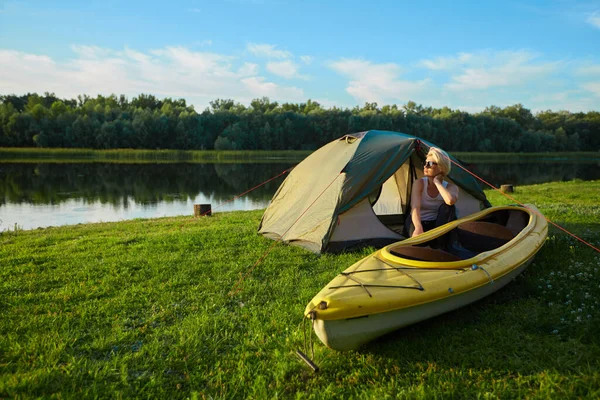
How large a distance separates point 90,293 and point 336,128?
6051 cm

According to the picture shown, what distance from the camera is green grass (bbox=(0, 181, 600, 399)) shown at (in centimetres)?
286

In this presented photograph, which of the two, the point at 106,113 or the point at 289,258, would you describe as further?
the point at 106,113

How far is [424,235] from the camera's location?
15.6 feet

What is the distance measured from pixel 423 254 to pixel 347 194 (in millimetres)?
2350

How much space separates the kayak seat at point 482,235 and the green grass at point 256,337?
49 cm

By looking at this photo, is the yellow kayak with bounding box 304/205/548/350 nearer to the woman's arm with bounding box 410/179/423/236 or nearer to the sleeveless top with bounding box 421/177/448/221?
the woman's arm with bounding box 410/179/423/236

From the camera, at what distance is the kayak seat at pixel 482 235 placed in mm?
5066

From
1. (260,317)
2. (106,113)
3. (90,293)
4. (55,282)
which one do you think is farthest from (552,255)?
(106,113)

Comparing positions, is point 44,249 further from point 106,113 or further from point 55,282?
point 106,113

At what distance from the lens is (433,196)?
18.9 feet

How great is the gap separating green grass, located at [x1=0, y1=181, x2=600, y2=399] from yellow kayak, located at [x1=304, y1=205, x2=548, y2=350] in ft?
0.80

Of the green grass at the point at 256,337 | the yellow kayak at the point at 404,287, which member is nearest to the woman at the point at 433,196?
the yellow kayak at the point at 404,287

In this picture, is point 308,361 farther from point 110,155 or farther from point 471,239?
point 110,155

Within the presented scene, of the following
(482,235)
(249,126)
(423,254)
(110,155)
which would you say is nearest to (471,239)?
(482,235)
